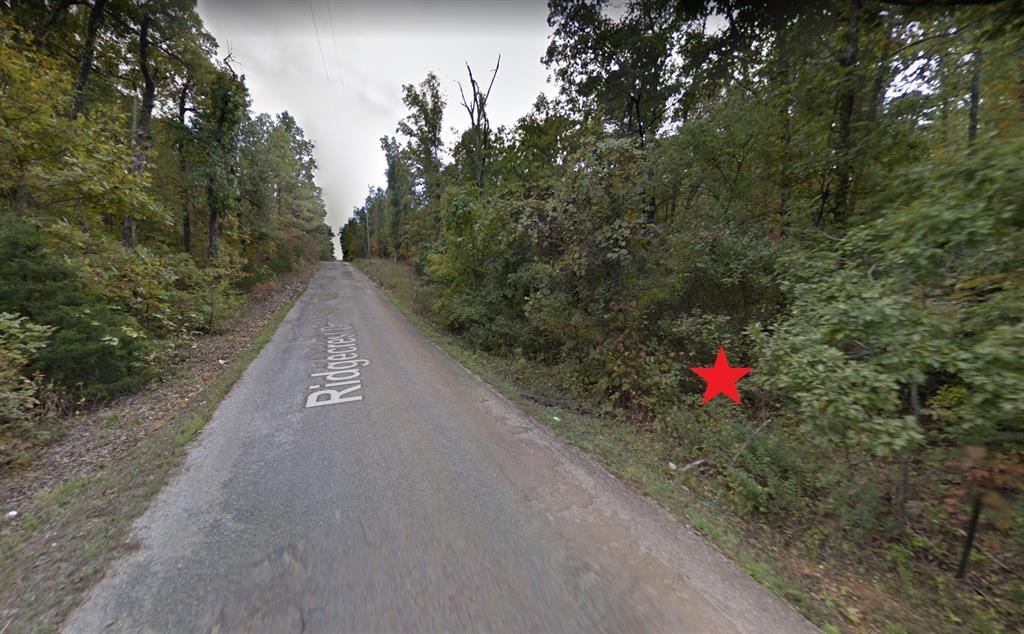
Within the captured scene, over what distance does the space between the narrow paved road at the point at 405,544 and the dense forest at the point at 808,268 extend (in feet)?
4.45

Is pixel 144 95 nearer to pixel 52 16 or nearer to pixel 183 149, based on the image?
pixel 183 149

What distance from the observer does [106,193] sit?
22.0ft

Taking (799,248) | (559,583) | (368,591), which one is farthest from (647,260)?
(368,591)

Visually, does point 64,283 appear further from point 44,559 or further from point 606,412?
point 606,412

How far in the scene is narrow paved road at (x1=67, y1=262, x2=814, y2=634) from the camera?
2059mm

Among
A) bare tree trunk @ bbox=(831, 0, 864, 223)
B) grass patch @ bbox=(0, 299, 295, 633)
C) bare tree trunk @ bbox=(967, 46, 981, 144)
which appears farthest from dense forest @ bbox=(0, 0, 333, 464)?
bare tree trunk @ bbox=(967, 46, 981, 144)

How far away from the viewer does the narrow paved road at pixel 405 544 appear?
2.06 metres

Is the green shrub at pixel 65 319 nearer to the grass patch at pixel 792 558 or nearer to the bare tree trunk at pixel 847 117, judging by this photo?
the grass patch at pixel 792 558

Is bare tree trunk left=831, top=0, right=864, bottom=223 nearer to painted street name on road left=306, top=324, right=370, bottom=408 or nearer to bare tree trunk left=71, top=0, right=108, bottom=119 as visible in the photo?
painted street name on road left=306, top=324, right=370, bottom=408

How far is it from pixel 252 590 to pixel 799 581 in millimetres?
3733

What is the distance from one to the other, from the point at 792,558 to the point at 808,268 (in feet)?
11.5

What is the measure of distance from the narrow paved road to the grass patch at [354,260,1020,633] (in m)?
0.21

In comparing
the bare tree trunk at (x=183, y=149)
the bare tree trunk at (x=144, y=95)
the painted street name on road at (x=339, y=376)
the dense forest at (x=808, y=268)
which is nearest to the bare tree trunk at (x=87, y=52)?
the bare tree trunk at (x=144, y=95)

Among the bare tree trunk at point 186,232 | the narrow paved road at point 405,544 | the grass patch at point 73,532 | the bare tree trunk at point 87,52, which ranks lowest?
the grass patch at point 73,532
